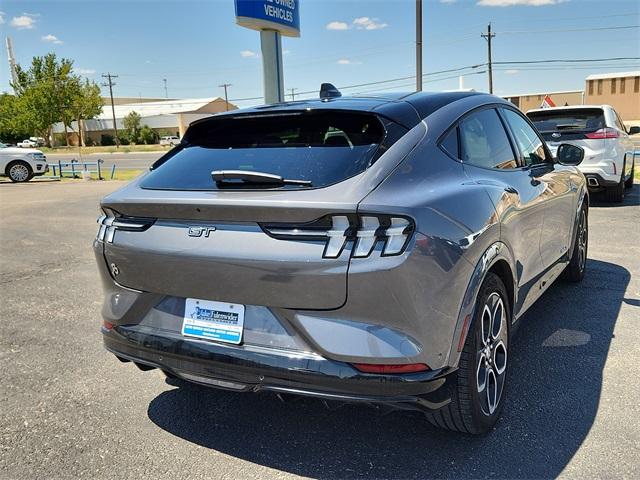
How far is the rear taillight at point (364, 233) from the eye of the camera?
2.18 metres

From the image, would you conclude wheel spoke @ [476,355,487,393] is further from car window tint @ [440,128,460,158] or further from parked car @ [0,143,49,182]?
parked car @ [0,143,49,182]

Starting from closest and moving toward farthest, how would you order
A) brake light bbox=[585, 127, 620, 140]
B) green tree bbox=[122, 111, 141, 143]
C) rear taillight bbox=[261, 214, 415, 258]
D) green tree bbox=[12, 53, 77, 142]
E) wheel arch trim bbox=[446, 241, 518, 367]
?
rear taillight bbox=[261, 214, 415, 258] → wheel arch trim bbox=[446, 241, 518, 367] → brake light bbox=[585, 127, 620, 140] → green tree bbox=[12, 53, 77, 142] → green tree bbox=[122, 111, 141, 143]

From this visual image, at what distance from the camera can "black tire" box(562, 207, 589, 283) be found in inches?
198

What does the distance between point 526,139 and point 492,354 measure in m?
1.86

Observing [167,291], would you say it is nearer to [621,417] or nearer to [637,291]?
[621,417]

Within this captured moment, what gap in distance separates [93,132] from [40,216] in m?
96.4

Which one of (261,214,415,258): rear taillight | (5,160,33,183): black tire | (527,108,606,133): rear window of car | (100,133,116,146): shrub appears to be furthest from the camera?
(100,133,116,146): shrub

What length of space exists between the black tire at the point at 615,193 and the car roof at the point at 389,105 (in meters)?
7.76

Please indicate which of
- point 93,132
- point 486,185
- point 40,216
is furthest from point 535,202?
point 93,132

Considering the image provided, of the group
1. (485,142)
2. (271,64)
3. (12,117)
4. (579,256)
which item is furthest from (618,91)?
(12,117)

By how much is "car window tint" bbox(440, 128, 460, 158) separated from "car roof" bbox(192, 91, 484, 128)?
6.0 inches

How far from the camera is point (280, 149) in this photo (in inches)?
106

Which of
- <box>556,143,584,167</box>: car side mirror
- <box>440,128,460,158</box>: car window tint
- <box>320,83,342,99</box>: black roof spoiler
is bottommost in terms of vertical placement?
<box>556,143,584,167</box>: car side mirror

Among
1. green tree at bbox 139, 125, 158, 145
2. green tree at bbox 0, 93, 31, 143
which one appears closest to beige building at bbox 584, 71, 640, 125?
green tree at bbox 139, 125, 158, 145
